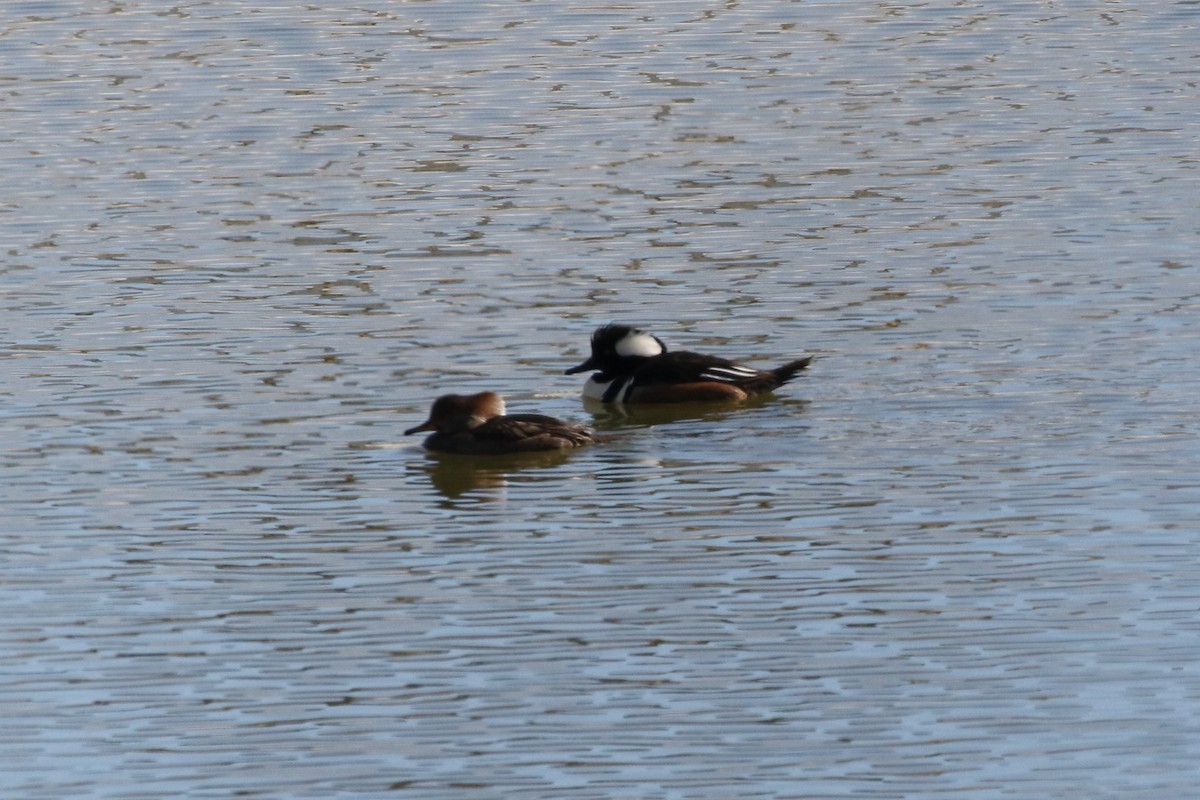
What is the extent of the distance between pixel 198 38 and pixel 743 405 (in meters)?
15.4

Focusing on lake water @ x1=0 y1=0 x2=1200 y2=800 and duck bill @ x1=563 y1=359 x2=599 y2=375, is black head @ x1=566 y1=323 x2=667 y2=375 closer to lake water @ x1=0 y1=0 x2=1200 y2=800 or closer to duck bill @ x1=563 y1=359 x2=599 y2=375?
duck bill @ x1=563 y1=359 x2=599 y2=375

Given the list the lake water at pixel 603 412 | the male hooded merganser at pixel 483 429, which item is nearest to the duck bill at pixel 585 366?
the lake water at pixel 603 412

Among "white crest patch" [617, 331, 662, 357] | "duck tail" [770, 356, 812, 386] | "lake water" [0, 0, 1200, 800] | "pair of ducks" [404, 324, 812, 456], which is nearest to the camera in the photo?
"lake water" [0, 0, 1200, 800]

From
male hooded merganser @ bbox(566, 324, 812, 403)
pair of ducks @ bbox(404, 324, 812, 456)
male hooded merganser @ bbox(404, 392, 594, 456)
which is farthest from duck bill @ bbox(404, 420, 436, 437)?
male hooded merganser @ bbox(566, 324, 812, 403)

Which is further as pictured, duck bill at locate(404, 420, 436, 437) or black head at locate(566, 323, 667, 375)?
black head at locate(566, 323, 667, 375)

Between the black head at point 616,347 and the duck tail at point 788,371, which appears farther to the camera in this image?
the black head at point 616,347

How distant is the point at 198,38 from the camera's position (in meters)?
30.2

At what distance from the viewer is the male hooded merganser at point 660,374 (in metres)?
16.7

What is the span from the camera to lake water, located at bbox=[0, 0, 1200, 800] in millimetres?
10172

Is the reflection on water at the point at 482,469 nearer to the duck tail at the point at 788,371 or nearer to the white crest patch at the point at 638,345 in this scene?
the white crest patch at the point at 638,345

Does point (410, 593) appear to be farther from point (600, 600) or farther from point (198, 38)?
point (198, 38)

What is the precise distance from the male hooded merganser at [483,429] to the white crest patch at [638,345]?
1.31 m

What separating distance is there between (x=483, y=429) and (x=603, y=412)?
5.62 ft

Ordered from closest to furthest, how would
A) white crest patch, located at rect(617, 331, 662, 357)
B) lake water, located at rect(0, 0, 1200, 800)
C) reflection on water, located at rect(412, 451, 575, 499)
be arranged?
lake water, located at rect(0, 0, 1200, 800) < reflection on water, located at rect(412, 451, 575, 499) < white crest patch, located at rect(617, 331, 662, 357)
